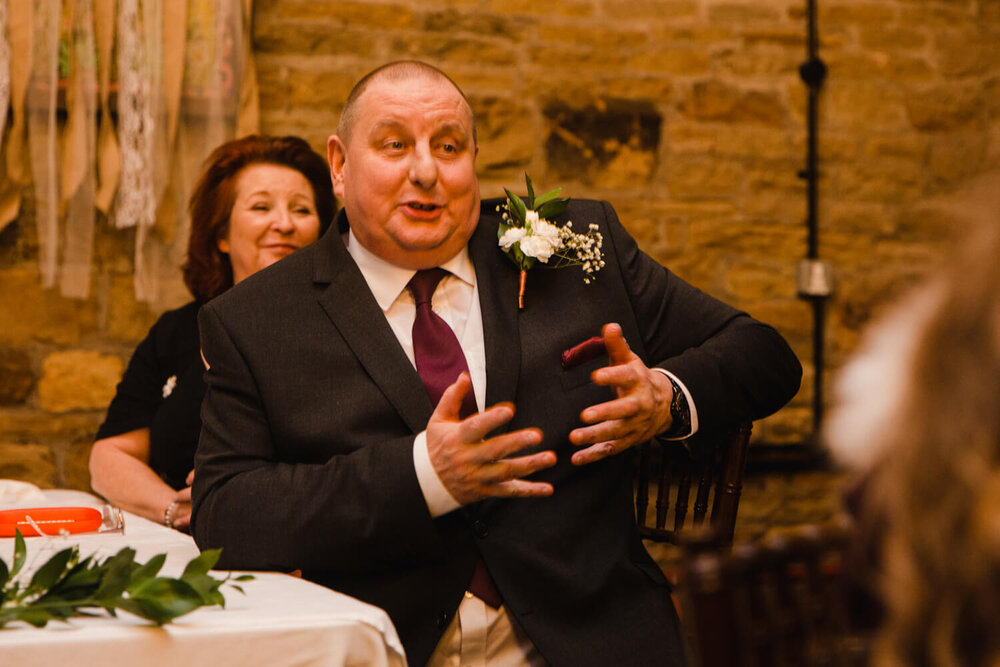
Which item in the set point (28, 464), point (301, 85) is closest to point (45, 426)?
point (28, 464)

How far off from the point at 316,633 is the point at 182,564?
0.51 meters

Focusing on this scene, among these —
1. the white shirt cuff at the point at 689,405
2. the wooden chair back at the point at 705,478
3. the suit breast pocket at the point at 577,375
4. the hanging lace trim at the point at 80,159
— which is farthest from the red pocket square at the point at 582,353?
the hanging lace trim at the point at 80,159

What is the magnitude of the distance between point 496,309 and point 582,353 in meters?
0.21

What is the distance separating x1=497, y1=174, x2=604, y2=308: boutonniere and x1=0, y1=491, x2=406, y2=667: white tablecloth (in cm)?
92

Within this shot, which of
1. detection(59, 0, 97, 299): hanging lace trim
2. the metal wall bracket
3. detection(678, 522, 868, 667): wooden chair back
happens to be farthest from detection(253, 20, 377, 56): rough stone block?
detection(678, 522, 868, 667): wooden chair back

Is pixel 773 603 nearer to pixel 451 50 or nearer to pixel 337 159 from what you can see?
pixel 337 159

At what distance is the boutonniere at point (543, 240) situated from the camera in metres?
2.06

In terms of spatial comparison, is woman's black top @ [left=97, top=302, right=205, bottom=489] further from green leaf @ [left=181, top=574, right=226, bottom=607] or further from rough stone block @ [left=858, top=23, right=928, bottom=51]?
rough stone block @ [left=858, top=23, right=928, bottom=51]

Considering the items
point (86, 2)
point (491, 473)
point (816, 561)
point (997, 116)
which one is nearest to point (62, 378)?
point (86, 2)

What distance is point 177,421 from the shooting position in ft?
8.65

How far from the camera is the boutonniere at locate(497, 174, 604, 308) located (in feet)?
6.75

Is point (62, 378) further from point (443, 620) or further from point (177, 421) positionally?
point (443, 620)

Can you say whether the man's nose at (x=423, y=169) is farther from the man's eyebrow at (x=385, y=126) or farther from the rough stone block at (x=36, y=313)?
the rough stone block at (x=36, y=313)

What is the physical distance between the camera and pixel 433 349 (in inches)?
77.1
